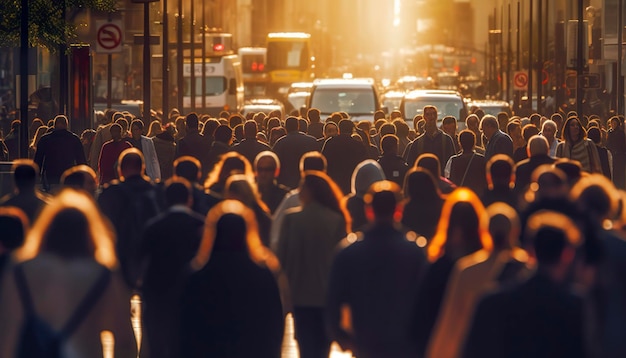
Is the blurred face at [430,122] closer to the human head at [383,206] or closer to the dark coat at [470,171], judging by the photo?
the dark coat at [470,171]

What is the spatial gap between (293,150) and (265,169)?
6506mm

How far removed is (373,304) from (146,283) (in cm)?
174

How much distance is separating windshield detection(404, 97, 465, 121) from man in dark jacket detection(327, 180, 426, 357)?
26866 mm

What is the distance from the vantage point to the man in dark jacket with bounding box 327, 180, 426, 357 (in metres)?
8.98

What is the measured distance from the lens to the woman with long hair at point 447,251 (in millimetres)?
8672

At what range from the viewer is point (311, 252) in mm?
10680

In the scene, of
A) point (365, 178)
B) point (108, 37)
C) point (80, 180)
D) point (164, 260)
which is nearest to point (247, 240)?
point (164, 260)

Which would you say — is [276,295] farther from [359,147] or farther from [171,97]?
[171,97]

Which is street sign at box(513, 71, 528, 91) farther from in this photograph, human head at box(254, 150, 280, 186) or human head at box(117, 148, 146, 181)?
human head at box(117, 148, 146, 181)

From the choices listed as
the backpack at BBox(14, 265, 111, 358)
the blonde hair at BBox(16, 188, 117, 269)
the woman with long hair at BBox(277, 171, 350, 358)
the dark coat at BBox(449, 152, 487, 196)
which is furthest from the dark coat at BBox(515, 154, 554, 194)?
the backpack at BBox(14, 265, 111, 358)

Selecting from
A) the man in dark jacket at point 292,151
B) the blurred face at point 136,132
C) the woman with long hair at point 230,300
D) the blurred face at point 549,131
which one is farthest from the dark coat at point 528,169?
the woman with long hair at point 230,300

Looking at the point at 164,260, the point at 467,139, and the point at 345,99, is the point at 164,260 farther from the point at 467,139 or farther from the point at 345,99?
the point at 345,99

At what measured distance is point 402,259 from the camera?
9.05 meters

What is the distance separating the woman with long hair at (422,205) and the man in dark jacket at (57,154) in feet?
32.0
